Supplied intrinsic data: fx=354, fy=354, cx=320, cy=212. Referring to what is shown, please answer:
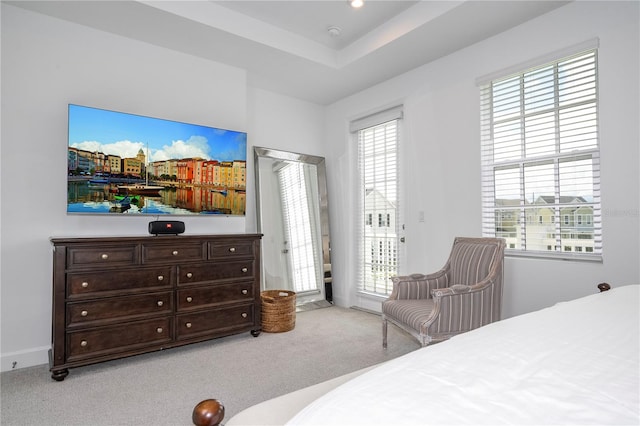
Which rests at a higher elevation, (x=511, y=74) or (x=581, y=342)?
(x=511, y=74)

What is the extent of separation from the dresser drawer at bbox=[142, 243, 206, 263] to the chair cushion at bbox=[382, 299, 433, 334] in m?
1.66

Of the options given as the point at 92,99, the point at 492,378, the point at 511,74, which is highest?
the point at 511,74

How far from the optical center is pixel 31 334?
280cm

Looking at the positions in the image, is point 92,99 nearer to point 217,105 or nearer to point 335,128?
point 217,105

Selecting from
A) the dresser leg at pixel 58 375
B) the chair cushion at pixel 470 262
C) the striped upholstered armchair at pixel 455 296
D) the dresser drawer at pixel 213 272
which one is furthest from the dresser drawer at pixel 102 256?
the chair cushion at pixel 470 262

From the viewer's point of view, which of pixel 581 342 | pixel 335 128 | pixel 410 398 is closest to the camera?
pixel 410 398

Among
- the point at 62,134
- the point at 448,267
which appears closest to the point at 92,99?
the point at 62,134

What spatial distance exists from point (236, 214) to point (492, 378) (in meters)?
3.25

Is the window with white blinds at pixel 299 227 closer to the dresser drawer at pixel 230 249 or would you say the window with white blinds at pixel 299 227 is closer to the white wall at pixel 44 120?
the dresser drawer at pixel 230 249

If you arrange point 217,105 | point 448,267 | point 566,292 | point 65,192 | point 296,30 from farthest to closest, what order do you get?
1. point 217,105
2. point 296,30
3. point 448,267
4. point 65,192
5. point 566,292

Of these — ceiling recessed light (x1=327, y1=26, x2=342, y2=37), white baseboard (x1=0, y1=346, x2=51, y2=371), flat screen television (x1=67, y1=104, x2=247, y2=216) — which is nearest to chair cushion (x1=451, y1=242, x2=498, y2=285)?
flat screen television (x1=67, y1=104, x2=247, y2=216)

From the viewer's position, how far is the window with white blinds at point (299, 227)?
4.44m

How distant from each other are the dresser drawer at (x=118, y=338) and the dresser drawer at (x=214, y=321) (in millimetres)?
111

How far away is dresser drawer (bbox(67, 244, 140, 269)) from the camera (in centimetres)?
253
